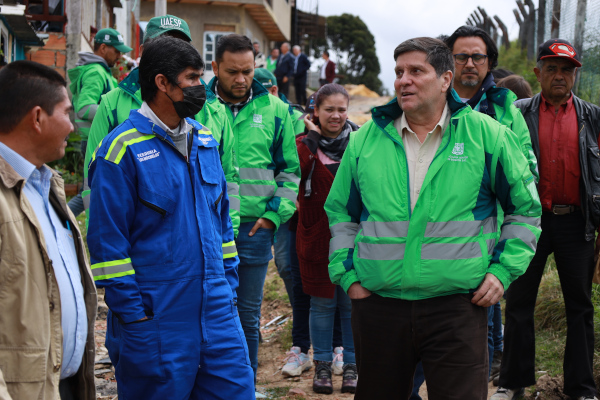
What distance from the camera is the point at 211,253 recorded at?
3.42 m

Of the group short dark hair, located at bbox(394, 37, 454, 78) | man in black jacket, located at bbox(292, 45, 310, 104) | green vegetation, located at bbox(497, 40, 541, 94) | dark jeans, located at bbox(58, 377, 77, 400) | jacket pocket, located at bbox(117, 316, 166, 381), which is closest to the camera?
dark jeans, located at bbox(58, 377, 77, 400)

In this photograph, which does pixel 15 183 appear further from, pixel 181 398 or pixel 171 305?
pixel 181 398

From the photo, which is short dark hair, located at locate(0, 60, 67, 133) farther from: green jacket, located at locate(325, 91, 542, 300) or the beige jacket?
green jacket, located at locate(325, 91, 542, 300)

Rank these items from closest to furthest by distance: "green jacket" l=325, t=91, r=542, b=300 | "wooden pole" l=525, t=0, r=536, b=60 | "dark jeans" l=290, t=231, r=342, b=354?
"green jacket" l=325, t=91, r=542, b=300
"dark jeans" l=290, t=231, r=342, b=354
"wooden pole" l=525, t=0, r=536, b=60

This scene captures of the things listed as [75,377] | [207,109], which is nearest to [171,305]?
[75,377]

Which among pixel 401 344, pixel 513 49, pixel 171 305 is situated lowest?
pixel 401 344

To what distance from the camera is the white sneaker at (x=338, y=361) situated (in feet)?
20.2

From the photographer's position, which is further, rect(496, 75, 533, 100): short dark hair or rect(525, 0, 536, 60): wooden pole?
rect(525, 0, 536, 60): wooden pole

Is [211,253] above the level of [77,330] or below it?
above

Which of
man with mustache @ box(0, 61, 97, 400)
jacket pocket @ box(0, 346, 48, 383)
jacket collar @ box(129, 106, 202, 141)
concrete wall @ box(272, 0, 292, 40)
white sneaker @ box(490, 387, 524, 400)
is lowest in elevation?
white sneaker @ box(490, 387, 524, 400)

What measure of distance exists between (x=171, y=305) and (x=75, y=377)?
0.54 meters

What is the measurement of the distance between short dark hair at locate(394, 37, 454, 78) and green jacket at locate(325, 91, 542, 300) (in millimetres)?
181

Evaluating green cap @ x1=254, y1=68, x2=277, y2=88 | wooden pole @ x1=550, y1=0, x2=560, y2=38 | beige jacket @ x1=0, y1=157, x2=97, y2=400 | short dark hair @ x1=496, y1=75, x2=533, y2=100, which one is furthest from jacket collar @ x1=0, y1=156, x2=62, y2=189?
wooden pole @ x1=550, y1=0, x2=560, y2=38

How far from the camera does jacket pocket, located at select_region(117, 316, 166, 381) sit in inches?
129
